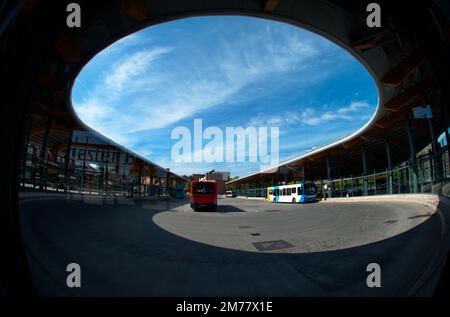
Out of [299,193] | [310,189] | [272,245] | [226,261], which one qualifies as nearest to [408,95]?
[310,189]

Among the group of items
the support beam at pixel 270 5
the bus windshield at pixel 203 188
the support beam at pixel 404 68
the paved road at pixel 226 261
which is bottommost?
the paved road at pixel 226 261

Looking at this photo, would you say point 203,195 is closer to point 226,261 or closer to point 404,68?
point 226,261

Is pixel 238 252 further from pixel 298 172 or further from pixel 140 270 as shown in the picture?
pixel 298 172

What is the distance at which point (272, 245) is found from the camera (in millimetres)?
5094

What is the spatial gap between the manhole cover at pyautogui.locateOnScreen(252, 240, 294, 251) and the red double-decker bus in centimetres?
1194

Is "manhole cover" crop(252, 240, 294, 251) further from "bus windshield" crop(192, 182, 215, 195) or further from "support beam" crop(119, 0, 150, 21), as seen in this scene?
"bus windshield" crop(192, 182, 215, 195)

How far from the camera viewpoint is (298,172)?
5291 cm

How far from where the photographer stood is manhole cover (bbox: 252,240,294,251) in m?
4.83

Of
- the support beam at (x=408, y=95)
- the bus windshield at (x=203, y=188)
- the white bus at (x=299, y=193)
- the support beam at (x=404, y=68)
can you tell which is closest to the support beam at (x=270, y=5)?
the support beam at (x=404, y=68)

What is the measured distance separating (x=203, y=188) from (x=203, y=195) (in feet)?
2.47

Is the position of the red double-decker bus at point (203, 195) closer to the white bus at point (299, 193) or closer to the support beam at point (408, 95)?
the white bus at point (299, 193)

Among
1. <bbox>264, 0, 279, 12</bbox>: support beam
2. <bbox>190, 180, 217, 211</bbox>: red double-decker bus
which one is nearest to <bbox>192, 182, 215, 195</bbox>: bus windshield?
<bbox>190, 180, 217, 211</bbox>: red double-decker bus

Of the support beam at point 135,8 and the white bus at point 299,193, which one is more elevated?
the support beam at point 135,8

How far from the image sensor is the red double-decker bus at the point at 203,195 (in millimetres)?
17031
